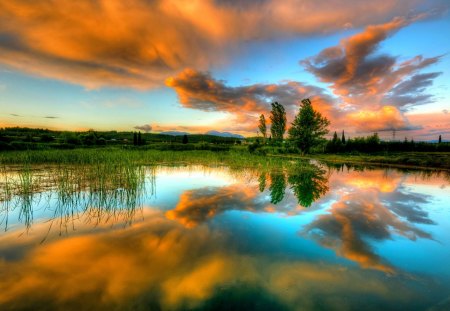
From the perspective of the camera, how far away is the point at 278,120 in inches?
2552

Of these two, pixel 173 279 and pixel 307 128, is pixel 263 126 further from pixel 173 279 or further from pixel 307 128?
pixel 173 279

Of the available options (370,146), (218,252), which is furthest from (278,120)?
(218,252)

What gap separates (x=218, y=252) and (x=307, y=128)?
129ft

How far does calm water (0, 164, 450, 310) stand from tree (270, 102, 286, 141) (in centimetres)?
5555

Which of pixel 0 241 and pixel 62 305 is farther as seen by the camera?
pixel 0 241

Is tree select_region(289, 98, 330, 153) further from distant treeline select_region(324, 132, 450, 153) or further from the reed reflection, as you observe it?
the reed reflection

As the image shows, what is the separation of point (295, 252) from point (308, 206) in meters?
4.38

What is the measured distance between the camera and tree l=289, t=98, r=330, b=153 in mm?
41000

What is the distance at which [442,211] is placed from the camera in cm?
888

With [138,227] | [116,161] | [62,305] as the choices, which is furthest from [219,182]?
[62,305]

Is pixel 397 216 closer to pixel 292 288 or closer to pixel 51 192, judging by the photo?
pixel 292 288

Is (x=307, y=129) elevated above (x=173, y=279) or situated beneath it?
elevated above

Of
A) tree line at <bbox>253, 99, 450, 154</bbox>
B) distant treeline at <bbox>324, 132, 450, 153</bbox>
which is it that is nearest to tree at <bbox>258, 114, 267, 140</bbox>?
tree line at <bbox>253, 99, 450, 154</bbox>

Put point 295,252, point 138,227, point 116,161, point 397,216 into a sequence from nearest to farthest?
point 295,252 < point 138,227 < point 397,216 < point 116,161
